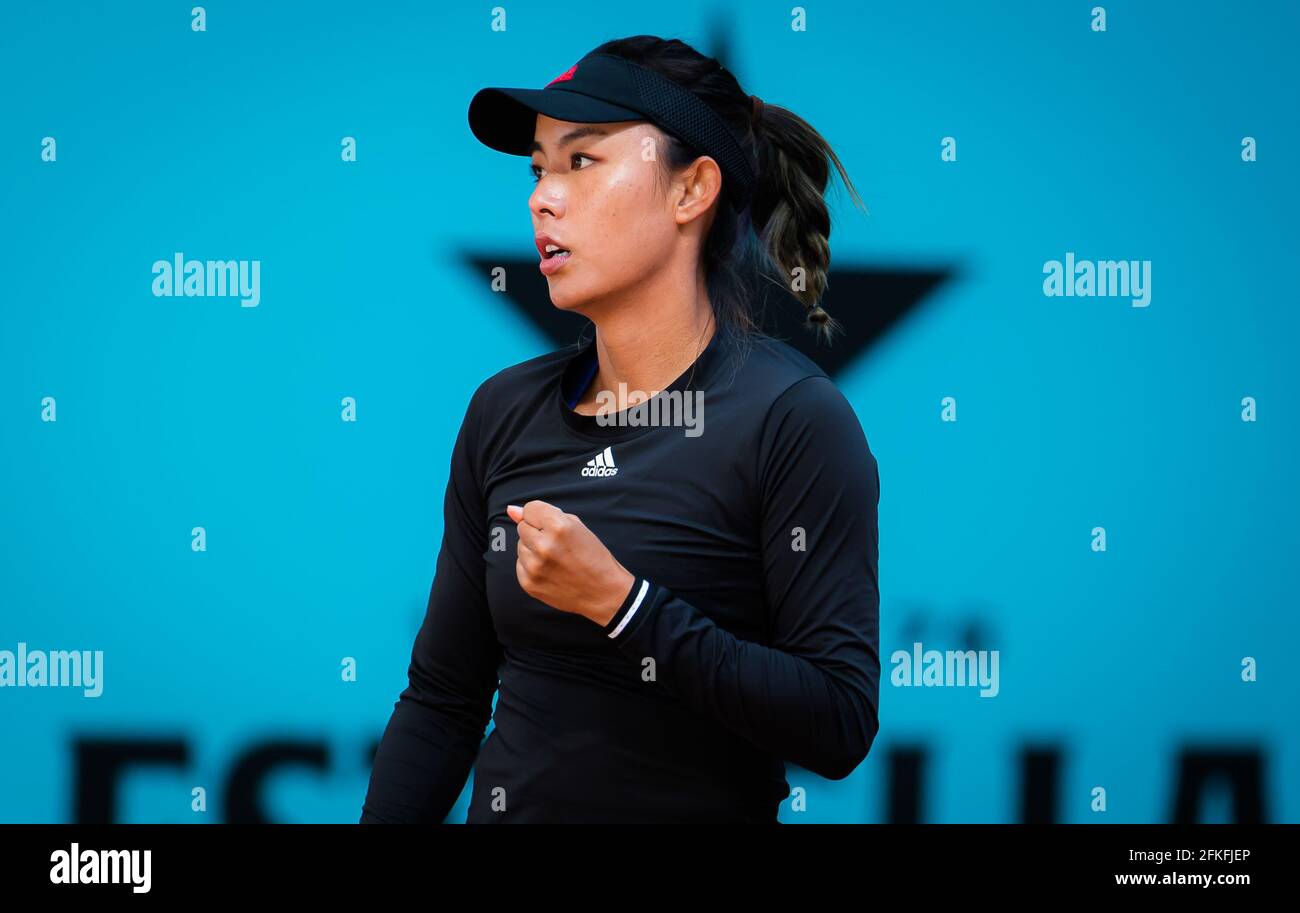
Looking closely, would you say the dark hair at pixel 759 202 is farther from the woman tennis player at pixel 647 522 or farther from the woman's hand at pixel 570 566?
the woman's hand at pixel 570 566

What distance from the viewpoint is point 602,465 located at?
1260mm

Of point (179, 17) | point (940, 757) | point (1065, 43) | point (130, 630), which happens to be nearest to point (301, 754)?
point (130, 630)

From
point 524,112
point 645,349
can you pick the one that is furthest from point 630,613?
point 524,112

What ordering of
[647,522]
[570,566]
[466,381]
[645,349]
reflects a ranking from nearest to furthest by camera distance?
[570,566] < [647,522] < [645,349] < [466,381]

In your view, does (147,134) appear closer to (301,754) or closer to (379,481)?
(379,481)

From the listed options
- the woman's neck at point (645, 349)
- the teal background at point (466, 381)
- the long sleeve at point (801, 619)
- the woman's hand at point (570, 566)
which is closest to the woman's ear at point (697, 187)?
the woman's neck at point (645, 349)

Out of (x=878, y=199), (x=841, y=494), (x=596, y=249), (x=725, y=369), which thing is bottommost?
(x=841, y=494)

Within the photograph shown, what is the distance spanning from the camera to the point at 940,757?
264 cm

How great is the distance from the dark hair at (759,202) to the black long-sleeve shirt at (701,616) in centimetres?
14

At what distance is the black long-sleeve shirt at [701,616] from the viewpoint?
3.72 feet

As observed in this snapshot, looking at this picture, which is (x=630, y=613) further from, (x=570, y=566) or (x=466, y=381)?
(x=466, y=381)

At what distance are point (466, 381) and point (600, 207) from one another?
1402 mm

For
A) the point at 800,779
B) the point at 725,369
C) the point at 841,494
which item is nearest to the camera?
the point at 841,494
